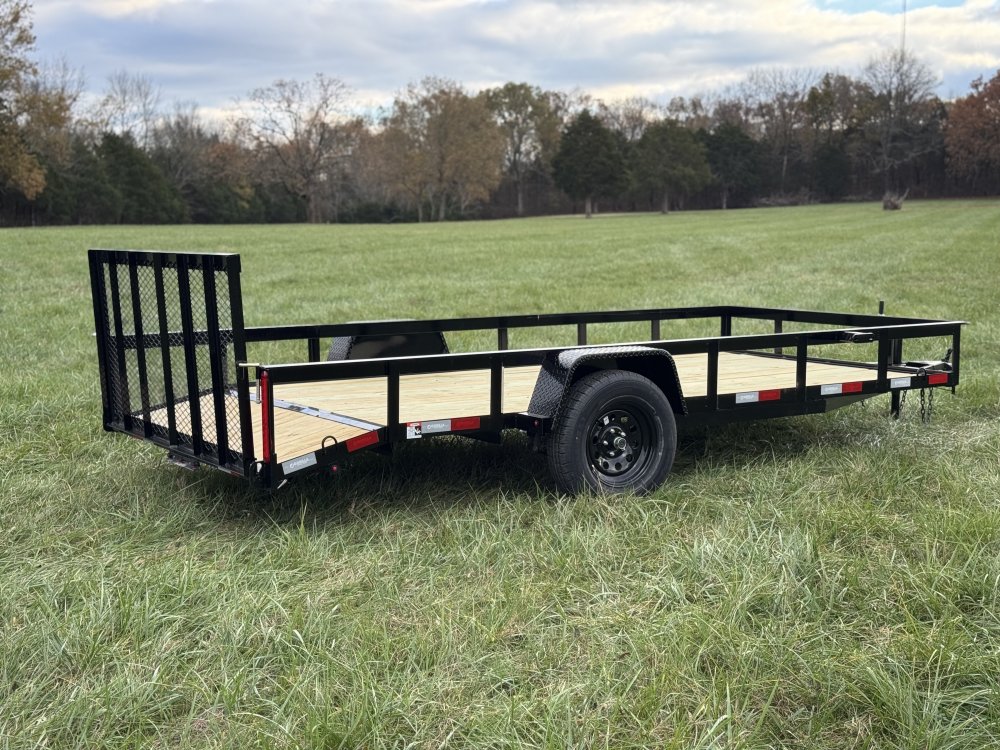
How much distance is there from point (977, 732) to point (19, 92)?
159 ft

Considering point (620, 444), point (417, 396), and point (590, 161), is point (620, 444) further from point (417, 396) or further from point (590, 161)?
point (590, 161)

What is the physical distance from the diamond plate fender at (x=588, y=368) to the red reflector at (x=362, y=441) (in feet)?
2.73

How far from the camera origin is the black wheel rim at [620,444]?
197 inches

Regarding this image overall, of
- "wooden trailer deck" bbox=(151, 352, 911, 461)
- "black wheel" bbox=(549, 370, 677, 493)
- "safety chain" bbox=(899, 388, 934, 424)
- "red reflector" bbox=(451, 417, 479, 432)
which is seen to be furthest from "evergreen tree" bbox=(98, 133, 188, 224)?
"black wheel" bbox=(549, 370, 677, 493)

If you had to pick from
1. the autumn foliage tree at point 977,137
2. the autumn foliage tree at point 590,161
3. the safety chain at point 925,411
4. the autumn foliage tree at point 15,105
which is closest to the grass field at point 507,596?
the safety chain at point 925,411

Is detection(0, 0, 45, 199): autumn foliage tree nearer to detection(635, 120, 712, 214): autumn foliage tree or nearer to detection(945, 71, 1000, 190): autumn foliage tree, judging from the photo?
detection(635, 120, 712, 214): autumn foliage tree

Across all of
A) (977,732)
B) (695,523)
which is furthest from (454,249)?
(977,732)

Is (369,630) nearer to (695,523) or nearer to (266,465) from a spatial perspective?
(266,465)

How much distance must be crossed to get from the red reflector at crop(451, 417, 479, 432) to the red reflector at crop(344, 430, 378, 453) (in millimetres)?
402

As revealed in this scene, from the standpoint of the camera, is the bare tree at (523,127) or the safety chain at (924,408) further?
the bare tree at (523,127)

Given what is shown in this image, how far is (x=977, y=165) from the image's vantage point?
8312 cm

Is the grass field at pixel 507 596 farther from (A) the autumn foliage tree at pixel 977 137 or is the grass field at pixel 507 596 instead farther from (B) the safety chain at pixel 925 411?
(A) the autumn foliage tree at pixel 977 137

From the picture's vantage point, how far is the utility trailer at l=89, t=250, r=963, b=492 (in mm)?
4418

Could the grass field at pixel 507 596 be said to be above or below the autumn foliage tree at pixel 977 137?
below
